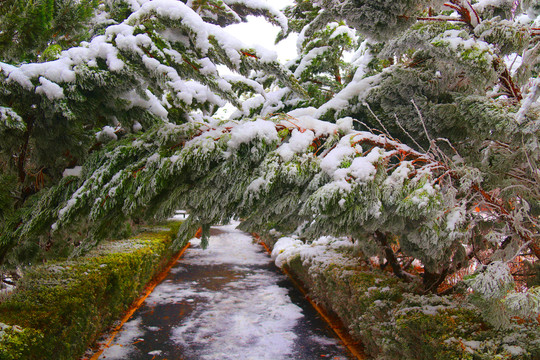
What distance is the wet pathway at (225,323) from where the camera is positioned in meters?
4.60

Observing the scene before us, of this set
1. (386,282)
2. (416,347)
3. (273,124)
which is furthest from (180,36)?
(386,282)

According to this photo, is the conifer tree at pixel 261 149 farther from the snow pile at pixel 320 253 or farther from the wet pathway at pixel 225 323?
the snow pile at pixel 320 253

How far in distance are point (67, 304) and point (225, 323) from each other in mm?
2696

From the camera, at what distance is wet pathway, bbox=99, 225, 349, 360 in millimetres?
4602

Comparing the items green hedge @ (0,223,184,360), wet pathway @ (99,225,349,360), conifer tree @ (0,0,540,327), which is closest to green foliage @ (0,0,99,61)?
conifer tree @ (0,0,540,327)

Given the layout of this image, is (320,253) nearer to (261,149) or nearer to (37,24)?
(261,149)

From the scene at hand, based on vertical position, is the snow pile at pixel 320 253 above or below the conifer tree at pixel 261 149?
below

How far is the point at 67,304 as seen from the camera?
3.53m

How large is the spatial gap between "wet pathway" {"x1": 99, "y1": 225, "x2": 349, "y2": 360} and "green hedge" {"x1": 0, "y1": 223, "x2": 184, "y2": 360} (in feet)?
1.64

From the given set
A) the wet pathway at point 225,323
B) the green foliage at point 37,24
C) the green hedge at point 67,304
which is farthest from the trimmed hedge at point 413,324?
the green foliage at point 37,24

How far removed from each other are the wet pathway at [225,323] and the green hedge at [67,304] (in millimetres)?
498

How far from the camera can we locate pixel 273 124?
2340mm

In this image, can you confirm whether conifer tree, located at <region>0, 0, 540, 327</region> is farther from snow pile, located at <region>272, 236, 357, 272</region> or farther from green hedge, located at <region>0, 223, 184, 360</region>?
snow pile, located at <region>272, 236, 357, 272</region>

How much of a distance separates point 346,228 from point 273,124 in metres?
0.81
